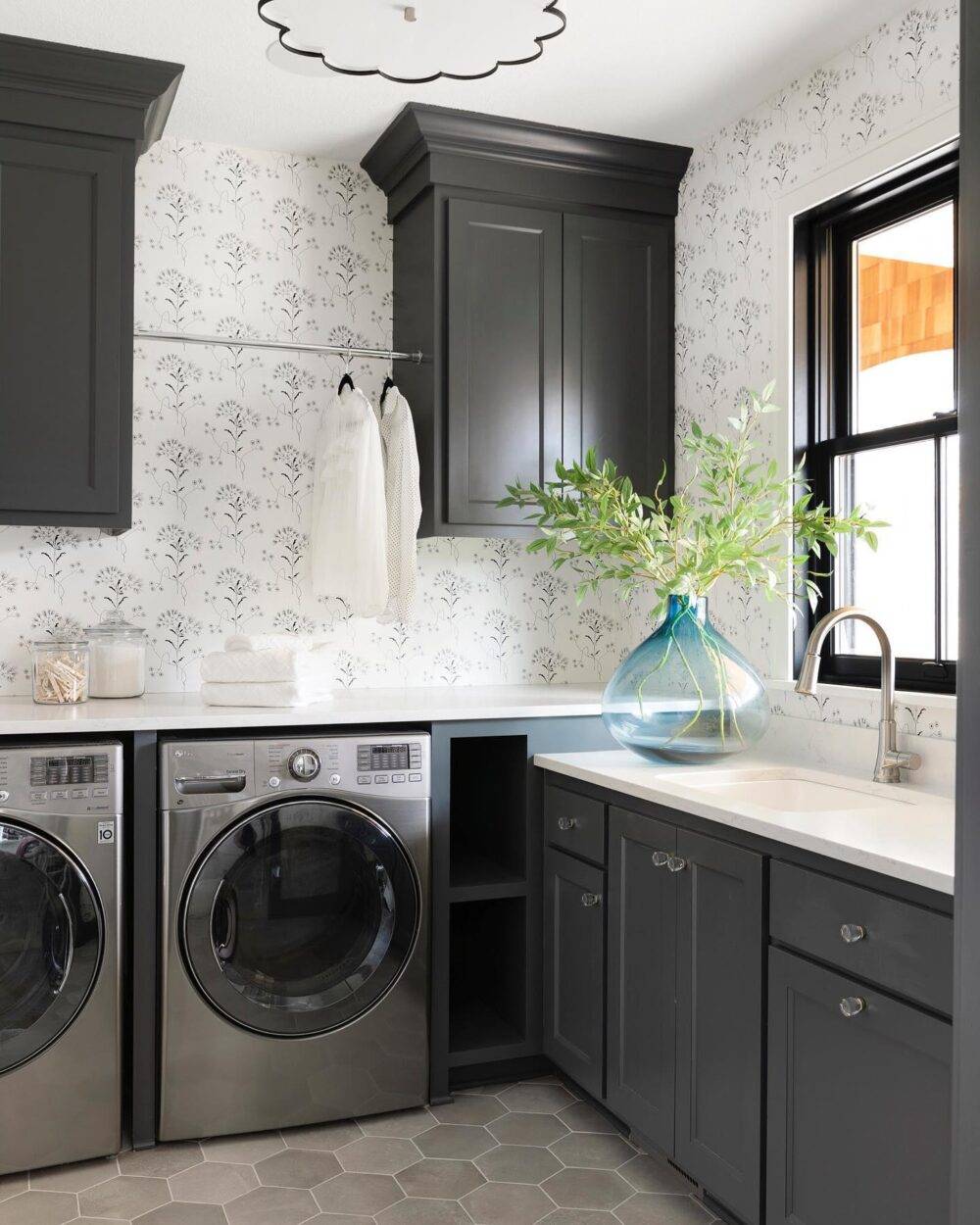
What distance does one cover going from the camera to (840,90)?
8.81 ft

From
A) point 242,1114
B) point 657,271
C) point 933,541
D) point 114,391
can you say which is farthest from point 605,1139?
point 657,271

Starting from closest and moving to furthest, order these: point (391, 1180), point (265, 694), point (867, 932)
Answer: point (867, 932) → point (391, 1180) → point (265, 694)

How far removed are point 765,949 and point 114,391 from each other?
2.01 meters

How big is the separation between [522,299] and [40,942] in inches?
82.6

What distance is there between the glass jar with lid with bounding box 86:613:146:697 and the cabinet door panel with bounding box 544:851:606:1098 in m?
1.19

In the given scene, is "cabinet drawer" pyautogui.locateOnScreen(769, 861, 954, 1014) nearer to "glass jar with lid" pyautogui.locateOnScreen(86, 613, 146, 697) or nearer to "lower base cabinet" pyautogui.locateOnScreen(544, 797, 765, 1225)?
"lower base cabinet" pyautogui.locateOnScreen(544, 797, 765, 1225)

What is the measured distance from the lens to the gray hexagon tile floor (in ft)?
7.31

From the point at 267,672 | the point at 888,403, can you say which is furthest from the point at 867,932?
the point at 267,672

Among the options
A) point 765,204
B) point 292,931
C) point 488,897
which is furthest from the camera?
point 765,204

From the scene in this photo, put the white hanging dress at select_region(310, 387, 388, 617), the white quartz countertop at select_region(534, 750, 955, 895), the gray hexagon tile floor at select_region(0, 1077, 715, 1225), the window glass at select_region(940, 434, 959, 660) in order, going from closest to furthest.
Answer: the white quartz countertop at select_region(534, 750, 955, 895) < the gray hexagon tile floor at select_region(0, 1077, 715, 1225) < the window glass at select_region(940, 434, 959, 660) < the white hanging dress at select_region(310, 387, 388, 617)

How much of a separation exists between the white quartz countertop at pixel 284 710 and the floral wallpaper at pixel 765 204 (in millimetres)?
630

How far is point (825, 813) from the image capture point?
206 cm

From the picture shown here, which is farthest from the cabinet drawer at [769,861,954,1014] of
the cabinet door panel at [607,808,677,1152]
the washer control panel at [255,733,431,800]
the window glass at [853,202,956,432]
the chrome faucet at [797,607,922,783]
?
the window glass at [853,202,956,432]

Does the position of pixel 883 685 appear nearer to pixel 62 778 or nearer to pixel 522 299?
pixel 522 299
